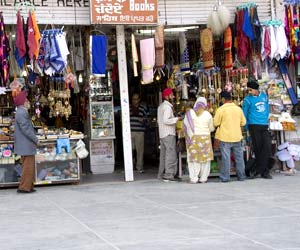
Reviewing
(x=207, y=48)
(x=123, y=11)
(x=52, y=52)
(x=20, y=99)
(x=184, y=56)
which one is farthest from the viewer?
(x=184, y=56)

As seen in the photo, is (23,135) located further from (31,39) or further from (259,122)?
(259,122)

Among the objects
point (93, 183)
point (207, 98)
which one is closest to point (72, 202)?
point (93, 183)

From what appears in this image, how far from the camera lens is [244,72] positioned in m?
11.7

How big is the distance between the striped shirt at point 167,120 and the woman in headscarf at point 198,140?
0.28m

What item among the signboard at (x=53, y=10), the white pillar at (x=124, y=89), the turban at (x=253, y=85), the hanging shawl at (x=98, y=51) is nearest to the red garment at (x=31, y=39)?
the signboard at (x=53, y=10)

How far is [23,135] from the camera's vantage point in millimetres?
10219

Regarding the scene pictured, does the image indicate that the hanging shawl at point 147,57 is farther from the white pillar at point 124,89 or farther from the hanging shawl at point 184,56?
the hanging shawl at point 184,56

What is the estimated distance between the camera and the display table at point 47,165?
10.8 metres

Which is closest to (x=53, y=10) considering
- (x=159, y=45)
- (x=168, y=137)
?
(x=159, y=45)

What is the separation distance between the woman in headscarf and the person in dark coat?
2802 mm

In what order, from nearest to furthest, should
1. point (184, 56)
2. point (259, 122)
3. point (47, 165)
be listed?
point (47, 165), point (259, 122), point (184, 56)

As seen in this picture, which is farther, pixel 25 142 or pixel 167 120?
pixel 167 120

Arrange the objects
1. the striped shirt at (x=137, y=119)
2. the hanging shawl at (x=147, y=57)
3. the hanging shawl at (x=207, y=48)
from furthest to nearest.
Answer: the striped shirt at (x=137, y=119) → the hanging shawl at (x=207, y=48) → the hanging shawl at (x=147, y=57)

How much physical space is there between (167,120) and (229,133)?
3.91ft
